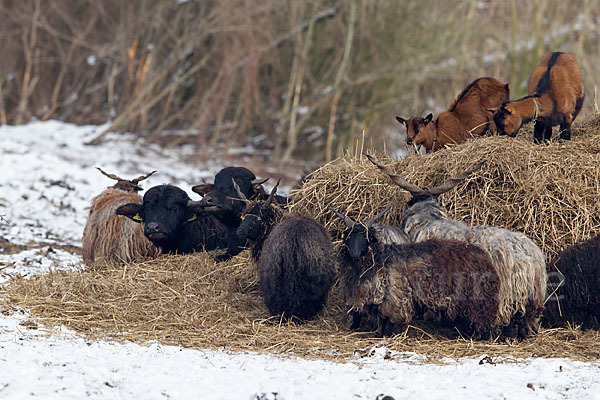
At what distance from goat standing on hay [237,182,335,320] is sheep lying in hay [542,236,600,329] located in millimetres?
2013

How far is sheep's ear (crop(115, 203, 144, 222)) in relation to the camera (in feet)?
28.5

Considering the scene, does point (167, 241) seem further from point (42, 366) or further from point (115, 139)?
→ point (115, 139)

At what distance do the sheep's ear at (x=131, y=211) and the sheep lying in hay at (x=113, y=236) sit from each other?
0.39 m

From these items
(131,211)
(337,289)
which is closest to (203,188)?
(131,211)

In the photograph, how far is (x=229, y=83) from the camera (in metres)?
18.6

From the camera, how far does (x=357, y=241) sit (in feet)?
20.5

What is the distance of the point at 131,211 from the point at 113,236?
0.68 meters

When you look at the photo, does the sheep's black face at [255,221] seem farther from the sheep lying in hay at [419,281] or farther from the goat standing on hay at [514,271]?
the goat standing on hay at [514,271]

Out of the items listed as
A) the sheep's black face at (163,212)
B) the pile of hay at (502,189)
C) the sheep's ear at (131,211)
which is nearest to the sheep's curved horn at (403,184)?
the pile of hay at (502,189)

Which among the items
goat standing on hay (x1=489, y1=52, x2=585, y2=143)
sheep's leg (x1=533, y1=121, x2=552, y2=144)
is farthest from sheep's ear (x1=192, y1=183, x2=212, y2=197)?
sheep's leg (x1=533, y1=121, x2=552, y2=144)

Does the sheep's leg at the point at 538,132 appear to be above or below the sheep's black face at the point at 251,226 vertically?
above

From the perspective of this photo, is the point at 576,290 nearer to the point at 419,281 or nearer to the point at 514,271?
the point at 514,271

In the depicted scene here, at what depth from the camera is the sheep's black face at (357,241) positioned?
6215mm

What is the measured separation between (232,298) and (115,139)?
447 inches
